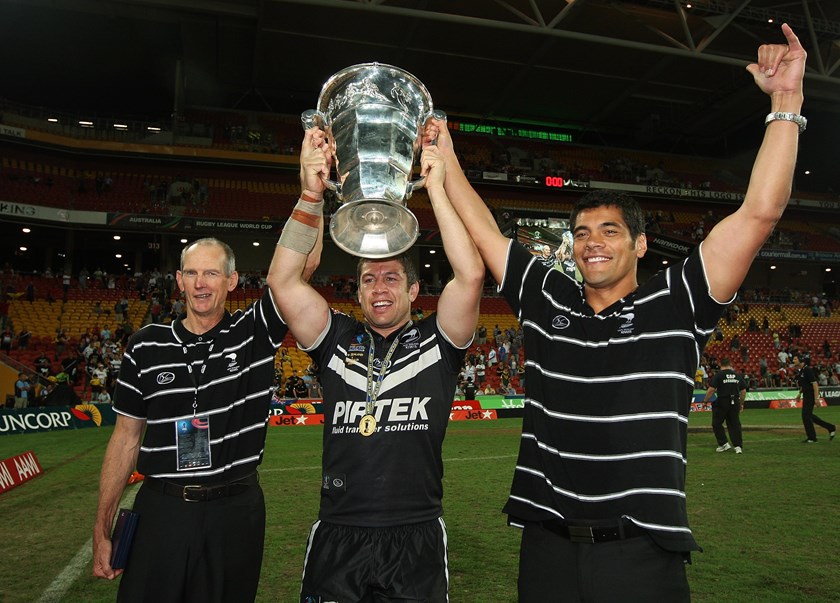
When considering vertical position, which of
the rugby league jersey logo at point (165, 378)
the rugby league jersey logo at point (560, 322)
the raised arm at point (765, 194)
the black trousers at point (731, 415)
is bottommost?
the black trousers at point (731, 415)

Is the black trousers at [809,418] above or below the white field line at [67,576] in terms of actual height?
above

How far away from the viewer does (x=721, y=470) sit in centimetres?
1021

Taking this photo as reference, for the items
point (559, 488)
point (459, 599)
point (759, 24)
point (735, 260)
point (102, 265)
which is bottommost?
point (459, 599)

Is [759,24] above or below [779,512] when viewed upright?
above

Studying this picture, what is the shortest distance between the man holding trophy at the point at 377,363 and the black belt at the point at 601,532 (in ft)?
2.03

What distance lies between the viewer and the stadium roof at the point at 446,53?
88.4ft

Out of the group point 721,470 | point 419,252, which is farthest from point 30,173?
point 721,470

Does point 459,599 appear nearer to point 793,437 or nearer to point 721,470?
point 721,470

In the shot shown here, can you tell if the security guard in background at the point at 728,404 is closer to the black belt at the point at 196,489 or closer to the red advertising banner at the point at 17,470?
the black belt at the point at 196,489

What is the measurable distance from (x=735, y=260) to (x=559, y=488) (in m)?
1.06

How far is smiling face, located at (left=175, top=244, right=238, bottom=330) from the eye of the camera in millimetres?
3332

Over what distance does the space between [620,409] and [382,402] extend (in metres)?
1.01

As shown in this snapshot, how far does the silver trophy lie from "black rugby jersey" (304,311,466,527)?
1.81 ft

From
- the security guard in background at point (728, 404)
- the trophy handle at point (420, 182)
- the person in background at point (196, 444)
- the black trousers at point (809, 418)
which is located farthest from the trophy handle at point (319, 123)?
the black trousers at point (809, 418)
